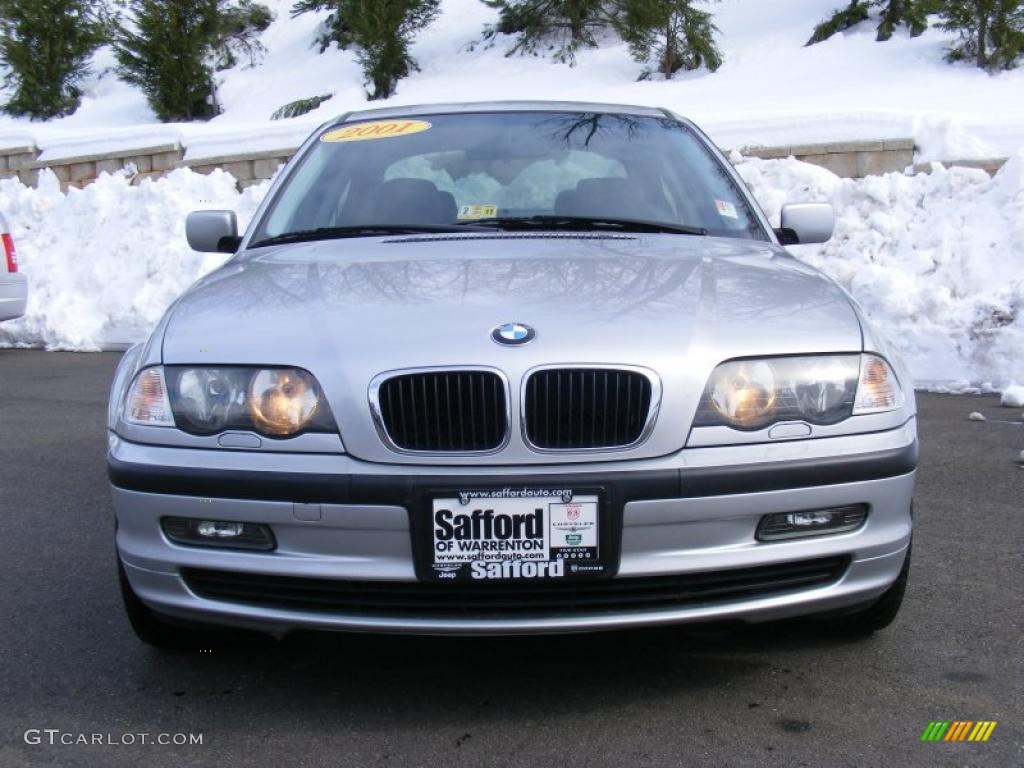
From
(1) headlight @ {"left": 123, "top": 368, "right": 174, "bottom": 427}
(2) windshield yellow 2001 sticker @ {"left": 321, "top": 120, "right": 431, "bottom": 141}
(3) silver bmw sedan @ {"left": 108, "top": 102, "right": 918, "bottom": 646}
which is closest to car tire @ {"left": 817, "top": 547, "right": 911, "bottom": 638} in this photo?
(3) silver bmw sedan @ {"left": 108, "top": 102, "right": 918, "bottom": 646}

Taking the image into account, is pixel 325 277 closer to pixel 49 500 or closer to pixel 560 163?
pixel 560 163

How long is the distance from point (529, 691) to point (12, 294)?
8372mm

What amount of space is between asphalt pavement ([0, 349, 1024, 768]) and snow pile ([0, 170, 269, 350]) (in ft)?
23.6

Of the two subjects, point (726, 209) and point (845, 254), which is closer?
point (726, 209)

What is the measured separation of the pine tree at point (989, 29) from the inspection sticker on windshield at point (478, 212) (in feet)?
40.7

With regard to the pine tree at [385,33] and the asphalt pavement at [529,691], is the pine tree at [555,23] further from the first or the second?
the asphalt pavement at [529,691]

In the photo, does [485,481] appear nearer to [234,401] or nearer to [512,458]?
[512,458]

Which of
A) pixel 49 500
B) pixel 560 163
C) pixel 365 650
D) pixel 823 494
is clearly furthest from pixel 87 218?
pixel 823 494

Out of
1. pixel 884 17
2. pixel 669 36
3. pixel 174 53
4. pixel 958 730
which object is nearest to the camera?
pixel 958 730

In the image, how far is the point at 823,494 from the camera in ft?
8.71

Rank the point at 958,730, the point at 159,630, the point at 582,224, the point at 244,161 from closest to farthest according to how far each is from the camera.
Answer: the point at 958,730, the point at 159,630, the point at 582,224, the point at 244,161

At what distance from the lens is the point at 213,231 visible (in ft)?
14.0

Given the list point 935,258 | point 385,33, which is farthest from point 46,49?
point 935,258

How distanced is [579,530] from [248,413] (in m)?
0.79
